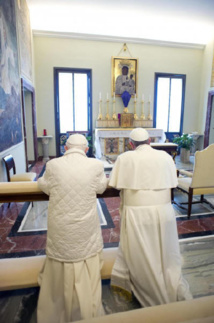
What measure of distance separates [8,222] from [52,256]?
2.62m

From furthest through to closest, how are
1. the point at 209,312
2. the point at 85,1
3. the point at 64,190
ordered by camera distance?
1. the point at 85,1
2. the point at 64,190
3. the point at 209,312

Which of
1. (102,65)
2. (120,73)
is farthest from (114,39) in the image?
(120,73)

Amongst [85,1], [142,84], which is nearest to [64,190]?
[85,1]

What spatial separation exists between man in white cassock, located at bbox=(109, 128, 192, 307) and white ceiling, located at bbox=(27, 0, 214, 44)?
728cm

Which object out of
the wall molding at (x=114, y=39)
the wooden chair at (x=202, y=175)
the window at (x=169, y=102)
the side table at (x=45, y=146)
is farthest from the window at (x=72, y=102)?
the wooden chair at (x=202, y=175)

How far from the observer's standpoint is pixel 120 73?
34.4ft

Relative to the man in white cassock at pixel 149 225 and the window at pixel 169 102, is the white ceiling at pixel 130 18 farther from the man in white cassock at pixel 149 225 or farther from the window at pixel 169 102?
the man in white cassock at pixel 149 225

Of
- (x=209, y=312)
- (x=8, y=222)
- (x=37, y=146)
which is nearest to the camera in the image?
(x=209, y=312)

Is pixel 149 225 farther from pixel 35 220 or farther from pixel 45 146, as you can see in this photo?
pixel 45 146

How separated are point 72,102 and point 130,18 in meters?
4.05

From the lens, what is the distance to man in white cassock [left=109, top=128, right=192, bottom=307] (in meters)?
2.09

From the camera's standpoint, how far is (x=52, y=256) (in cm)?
194

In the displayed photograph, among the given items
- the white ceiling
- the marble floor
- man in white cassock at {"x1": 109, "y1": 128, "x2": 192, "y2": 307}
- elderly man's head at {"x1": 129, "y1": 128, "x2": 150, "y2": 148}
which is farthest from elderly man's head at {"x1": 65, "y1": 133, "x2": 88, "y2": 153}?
the white ceiling

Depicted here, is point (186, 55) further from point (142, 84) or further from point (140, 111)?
point (140, 111)
